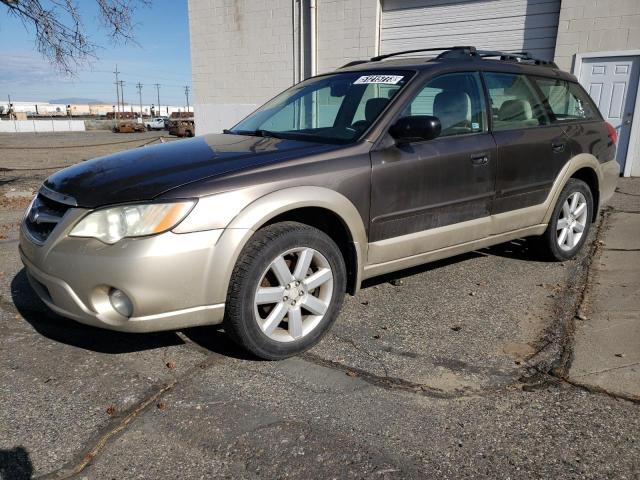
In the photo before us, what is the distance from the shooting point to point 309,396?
262cm

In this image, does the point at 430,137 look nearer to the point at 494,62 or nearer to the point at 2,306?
the point at 494,62

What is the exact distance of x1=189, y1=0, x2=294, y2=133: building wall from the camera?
13.7m

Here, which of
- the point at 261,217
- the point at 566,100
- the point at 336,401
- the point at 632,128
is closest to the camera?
the point at 336,401

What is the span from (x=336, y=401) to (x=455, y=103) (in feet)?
7.65

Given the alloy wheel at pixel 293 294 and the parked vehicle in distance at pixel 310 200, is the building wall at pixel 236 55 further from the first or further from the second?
the alloy wheel at pixel 293 294

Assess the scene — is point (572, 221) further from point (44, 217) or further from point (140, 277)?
point (44, 217)

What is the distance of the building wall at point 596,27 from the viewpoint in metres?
9.15

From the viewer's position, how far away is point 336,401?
8.42 ft

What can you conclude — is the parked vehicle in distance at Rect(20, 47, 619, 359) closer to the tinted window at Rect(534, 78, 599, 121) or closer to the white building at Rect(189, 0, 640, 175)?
the tinted window at Rect(534, 78, 599, 121)

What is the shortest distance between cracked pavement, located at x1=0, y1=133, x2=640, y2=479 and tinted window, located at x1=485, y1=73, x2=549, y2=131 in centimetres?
141

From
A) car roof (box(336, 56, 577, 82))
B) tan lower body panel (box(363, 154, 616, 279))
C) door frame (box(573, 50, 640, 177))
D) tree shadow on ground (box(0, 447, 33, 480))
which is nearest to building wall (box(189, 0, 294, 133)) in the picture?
door frame (box(573, 50, 640, 177))

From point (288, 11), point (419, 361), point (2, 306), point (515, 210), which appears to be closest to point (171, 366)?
point (419, 361)

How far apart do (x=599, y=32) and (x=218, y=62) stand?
9880 millimetres

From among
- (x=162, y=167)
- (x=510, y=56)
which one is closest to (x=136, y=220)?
(x=162, y=167)
